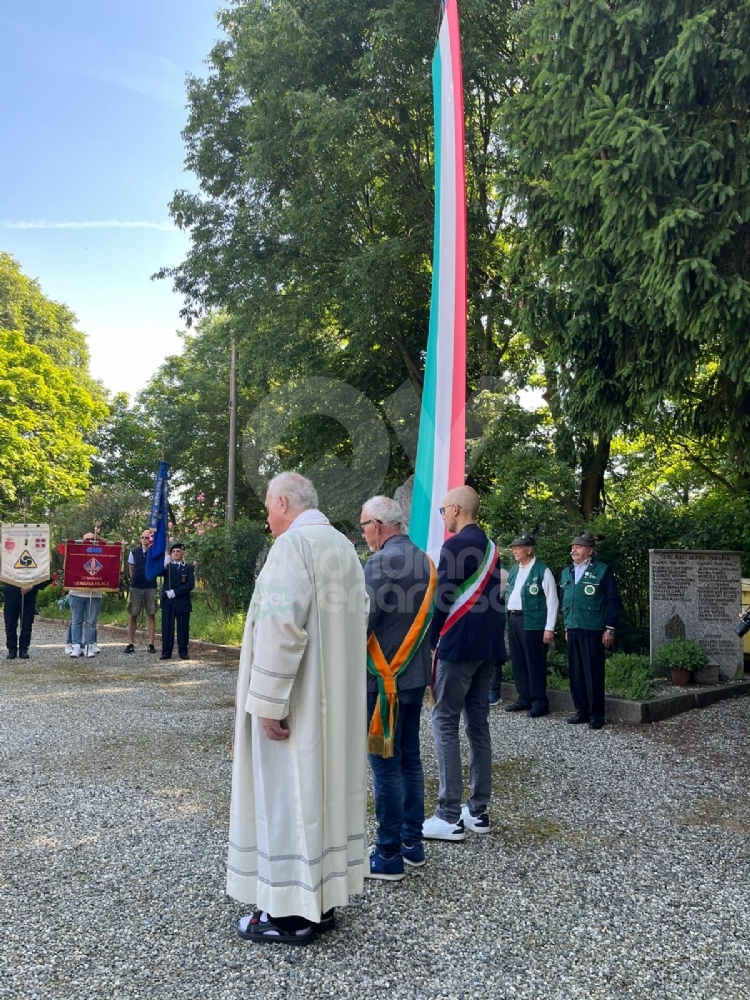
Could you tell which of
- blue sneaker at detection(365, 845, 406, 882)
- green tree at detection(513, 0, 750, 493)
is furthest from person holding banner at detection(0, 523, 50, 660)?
blue sneaker at detection(365, 845, 406, 882)

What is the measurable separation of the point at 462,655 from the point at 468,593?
353 millimetres

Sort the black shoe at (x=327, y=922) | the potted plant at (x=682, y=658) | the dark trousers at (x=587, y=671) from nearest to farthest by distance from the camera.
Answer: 1. the black shoe at (x=327, y=922)
2. the dark trousers at (x=587, y=671)
3. the potted plant at (x=682, y=658)

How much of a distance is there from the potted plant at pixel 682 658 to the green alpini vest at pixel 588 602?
2.02m

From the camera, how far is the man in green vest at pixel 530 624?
8.18 meters

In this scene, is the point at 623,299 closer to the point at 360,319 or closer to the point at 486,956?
the point at 486,956

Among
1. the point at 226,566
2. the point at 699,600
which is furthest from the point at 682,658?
the point at 226,566

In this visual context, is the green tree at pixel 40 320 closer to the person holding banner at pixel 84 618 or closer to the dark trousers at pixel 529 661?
the person holding banner at pixel 84 618

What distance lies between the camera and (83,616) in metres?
12.9

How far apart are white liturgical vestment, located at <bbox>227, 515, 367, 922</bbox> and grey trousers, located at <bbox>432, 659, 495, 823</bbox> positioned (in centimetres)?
120

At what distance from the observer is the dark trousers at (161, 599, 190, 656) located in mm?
12547

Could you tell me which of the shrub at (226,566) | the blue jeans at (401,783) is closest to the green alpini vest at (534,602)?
the blue jeans at (401,783)

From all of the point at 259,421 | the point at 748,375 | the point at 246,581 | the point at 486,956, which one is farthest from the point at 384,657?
the point at 259,421

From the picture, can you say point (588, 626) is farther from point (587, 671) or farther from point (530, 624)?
point (530, 624)

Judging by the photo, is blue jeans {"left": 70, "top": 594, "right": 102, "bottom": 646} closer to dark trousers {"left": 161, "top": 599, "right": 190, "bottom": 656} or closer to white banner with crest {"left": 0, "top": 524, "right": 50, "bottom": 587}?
white banner with crest {"left": 0, "top": 524, "right": 50, "bottom": 587}
